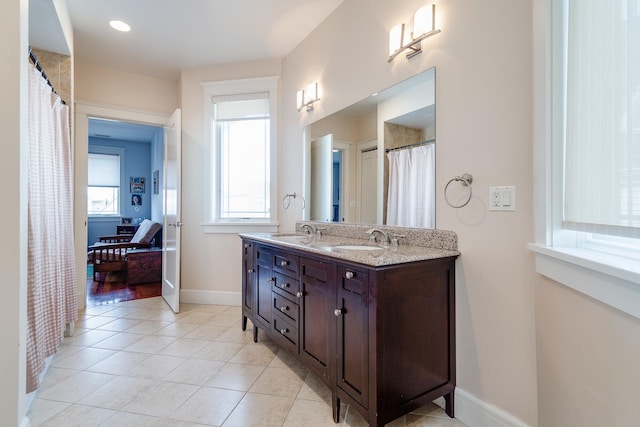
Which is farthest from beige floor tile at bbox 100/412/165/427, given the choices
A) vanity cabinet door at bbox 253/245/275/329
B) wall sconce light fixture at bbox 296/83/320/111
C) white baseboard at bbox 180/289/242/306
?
wall sconce light fixture at bbox 296/83/320/111

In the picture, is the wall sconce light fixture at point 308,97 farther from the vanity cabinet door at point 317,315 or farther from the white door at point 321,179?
the vanity cabinet door at point 317,315

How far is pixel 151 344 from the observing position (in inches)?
93.0

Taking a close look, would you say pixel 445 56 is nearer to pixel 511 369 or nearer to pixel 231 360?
pixel 511 369

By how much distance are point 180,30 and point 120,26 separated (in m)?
0.50

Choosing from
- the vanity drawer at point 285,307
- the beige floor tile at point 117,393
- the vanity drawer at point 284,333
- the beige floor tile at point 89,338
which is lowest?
the beige floor tile at point 89,338

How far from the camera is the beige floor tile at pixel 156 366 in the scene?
1921mm

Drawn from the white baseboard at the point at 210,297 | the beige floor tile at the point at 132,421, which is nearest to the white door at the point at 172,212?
the white baseboard at the point at 210,297

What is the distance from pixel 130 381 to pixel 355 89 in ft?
7.89

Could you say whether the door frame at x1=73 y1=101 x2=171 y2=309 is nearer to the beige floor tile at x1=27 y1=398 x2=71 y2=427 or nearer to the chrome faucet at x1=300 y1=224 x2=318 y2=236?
the beige floor tile at x1=27 y1=398 x2=71 y2=427

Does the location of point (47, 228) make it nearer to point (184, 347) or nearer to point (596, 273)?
point (184, 347)

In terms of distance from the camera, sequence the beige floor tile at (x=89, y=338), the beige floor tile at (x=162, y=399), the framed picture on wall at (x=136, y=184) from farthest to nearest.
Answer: the framed picture on wall at (x=136, y=184) < the beige floor tile at (x=89, y=338) < the beige floor tile at (x=162, y=399)

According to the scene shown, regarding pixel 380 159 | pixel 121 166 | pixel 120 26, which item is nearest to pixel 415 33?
pixel 380 159

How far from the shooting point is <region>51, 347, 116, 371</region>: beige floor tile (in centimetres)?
202

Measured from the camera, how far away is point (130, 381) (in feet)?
6.03
